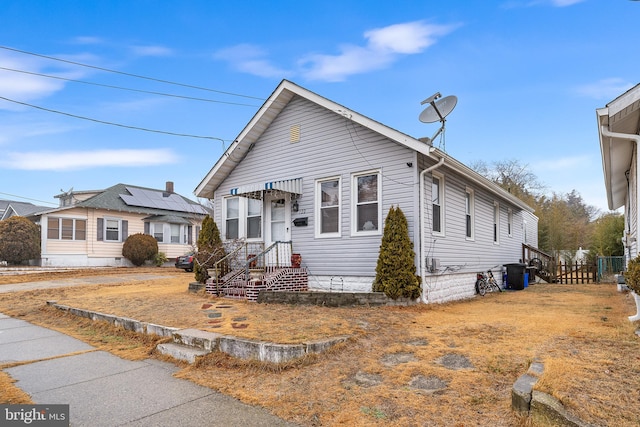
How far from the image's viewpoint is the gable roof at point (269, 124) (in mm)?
9039

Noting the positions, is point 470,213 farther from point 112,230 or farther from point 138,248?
point 112,230

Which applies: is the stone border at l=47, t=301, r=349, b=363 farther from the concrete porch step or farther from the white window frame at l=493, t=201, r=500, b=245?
the white window frame at l=493, t=201, r=500, b=245

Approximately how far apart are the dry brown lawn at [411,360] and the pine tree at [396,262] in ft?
1.68

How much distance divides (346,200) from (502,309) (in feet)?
14.5

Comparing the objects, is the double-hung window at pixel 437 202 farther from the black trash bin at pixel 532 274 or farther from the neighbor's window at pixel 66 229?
the neighbor's window at pixel 66 229

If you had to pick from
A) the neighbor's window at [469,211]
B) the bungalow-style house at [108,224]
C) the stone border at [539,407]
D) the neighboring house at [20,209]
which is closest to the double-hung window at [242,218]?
the neighbor's window at [469,211]

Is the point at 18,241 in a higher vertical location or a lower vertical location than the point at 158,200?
lower

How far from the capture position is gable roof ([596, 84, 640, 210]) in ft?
20.5

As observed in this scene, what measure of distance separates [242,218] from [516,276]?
10.2m

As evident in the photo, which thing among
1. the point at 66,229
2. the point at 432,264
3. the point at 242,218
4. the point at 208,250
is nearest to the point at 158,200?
the point at 66,229

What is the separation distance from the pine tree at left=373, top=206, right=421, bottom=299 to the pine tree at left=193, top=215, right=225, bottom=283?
5306mm

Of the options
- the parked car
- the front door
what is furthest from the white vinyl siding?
→ the parked car

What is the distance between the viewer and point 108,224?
2573 centimetres

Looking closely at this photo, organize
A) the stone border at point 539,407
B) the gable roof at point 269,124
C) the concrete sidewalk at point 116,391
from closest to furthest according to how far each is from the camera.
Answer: the stone border at point 539,407, the concrete sidewalk at point 116,391, the gable roof at point 269,124
